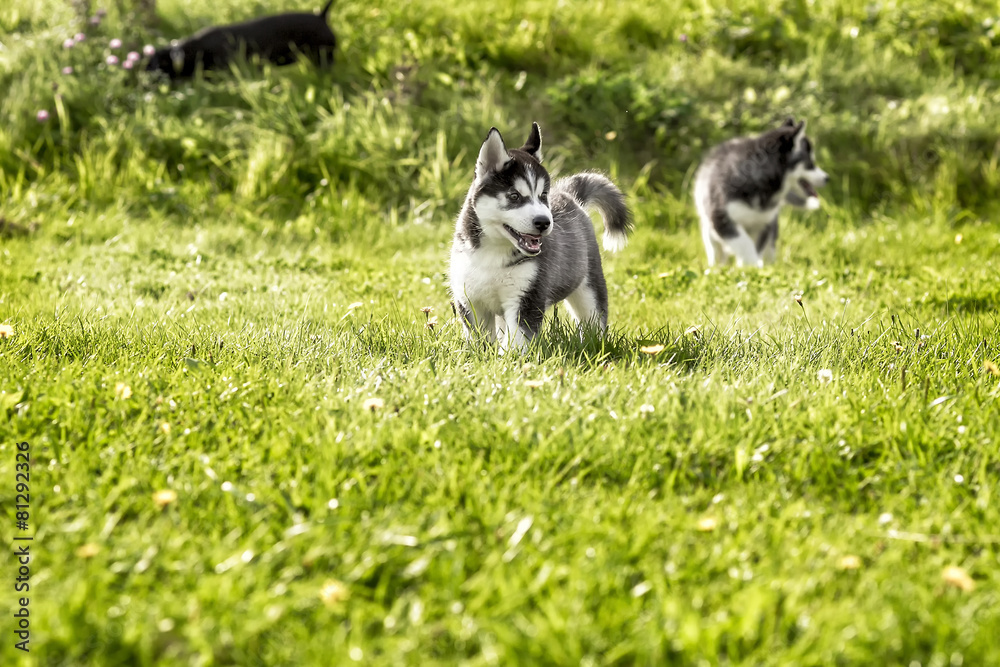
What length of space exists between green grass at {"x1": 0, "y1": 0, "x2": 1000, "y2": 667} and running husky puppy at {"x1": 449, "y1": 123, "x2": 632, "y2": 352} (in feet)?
0.66

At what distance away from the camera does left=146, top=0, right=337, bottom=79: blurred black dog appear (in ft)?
30.7

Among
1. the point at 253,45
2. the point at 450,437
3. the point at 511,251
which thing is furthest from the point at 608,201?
the point at 253,45

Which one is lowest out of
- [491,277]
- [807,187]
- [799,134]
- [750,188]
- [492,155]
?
[807,187]

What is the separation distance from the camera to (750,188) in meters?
7.30

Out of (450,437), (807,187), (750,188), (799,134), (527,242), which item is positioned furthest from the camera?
(807,187)

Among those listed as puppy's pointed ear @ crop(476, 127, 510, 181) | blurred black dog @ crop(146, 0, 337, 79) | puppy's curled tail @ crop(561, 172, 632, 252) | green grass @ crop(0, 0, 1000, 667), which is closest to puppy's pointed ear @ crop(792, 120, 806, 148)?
green grass @ crop(0, 0, 1000, 667)

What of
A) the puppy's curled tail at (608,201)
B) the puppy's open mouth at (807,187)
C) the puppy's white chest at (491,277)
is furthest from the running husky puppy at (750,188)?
the puppy's white chest at (491,277)

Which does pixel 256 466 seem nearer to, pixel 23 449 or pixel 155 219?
pixel 23 449

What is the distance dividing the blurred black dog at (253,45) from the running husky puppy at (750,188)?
4.74 m

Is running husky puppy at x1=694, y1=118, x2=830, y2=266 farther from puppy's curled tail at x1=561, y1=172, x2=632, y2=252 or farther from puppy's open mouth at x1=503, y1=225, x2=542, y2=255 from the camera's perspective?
puppy's open mouth at x1=503, y1=225, x2=542, y2=255

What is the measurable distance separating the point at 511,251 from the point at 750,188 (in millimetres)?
3756

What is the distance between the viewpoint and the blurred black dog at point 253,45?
937cm

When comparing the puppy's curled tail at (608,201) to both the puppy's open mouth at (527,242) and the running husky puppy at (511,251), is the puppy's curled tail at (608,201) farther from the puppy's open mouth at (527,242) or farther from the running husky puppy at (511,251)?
the puppy's open mouth at (527,242)

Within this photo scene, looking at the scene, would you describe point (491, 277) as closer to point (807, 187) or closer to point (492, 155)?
point (492, 155)
